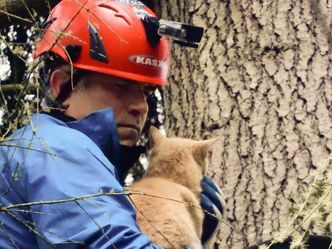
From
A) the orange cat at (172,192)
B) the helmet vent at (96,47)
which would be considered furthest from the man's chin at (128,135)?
the helmet vent at (96,47)

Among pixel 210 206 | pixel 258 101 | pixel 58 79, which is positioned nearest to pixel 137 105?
pixel 58 79

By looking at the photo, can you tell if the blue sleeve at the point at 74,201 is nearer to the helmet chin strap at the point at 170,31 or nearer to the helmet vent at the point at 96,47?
the helmet vent at the point at 96,47

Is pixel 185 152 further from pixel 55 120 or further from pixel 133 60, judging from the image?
pixel 55 120

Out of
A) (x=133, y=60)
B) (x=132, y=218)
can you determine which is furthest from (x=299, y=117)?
(x=132, y=218)

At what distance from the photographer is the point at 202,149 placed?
412 centimetres

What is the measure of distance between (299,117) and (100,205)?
156cm

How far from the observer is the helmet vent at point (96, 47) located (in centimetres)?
374

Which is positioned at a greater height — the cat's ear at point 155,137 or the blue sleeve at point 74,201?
the cat's ear at point 155,137

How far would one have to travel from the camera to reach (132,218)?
2.90 m

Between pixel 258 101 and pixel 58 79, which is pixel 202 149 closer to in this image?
pixel 258 101

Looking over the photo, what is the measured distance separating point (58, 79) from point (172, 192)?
25.6 inches

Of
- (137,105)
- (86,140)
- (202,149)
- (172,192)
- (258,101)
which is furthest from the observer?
(258,101)

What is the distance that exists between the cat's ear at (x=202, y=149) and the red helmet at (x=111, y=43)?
367mm

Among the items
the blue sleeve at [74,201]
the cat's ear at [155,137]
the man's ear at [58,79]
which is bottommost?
the blue sleeve at [74,201]
